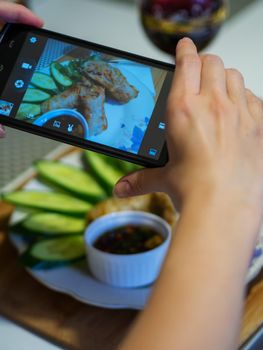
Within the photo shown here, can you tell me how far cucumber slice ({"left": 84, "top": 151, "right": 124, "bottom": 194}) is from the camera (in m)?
0.93

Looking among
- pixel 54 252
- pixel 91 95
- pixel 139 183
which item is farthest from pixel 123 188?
pixel 54 252

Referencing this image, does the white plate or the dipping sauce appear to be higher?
the dipping sauce

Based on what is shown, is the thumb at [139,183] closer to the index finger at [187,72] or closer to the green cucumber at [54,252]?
the index finger at [187,72]

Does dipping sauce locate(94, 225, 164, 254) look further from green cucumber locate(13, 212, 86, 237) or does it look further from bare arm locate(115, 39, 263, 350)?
bare arm locate(115, 39, 263, 350)

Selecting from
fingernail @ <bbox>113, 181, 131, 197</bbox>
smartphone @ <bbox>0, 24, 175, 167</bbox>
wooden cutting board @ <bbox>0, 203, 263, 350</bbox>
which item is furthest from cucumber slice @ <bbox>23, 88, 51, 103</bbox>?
wooden cutting board @ <bbox>0, 203, 263, 350</bbox>

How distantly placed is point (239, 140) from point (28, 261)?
0.39 m

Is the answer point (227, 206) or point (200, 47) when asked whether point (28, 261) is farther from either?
point (200, 47)

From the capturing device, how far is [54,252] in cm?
82

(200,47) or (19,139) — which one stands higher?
(200,47)

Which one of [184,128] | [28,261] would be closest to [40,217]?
[28,261]

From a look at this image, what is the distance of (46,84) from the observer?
708mm

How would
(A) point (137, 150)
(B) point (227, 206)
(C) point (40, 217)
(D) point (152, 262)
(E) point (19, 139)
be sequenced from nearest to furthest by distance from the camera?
1. (B) point (227, 206)
2. (A) point (137, 150)
3. (D) point (152, 262)
4. (C) point (40, 217)
5. (E) point (19, 139)

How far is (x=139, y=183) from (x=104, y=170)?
332mm

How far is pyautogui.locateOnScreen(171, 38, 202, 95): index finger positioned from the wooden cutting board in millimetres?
320
